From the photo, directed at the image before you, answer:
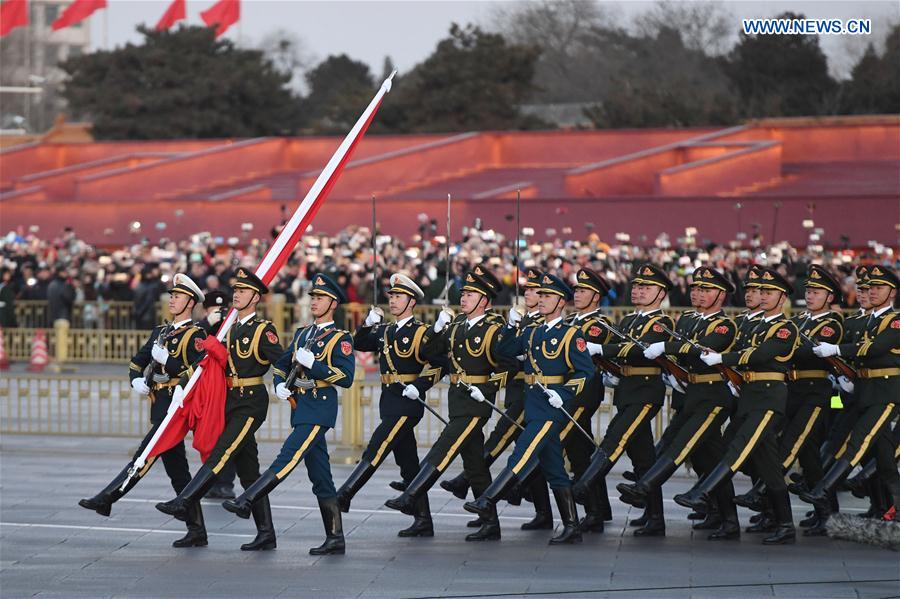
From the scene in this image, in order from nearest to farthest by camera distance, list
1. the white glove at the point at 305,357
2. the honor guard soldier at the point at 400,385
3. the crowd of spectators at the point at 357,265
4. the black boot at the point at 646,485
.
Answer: the white glove at the point at 305,357
the black boot at the point at 646,485
the honor guard soldier at the point at 400,385
the crowd of spectators at the point at 357,265

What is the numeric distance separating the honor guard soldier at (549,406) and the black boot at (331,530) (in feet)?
2.63

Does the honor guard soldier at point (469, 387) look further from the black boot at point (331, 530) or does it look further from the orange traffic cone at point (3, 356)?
the orange traffic cone at point (3, 356)

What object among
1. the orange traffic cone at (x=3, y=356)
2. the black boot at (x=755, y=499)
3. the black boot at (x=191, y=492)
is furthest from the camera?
the orange traffic cone at (x=3, y=356)

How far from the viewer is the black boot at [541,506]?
10844 mm

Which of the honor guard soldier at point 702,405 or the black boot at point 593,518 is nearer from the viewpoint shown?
the honor guard soldier at point 702,405

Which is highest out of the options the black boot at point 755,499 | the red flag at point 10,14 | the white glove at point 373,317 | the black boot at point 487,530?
the red flag at point 10,14

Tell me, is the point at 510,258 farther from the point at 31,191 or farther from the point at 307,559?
the point at 31,191

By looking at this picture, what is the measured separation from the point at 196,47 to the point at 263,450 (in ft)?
114

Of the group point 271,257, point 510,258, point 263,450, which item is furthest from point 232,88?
point 271,257

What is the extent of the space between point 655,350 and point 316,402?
216cm

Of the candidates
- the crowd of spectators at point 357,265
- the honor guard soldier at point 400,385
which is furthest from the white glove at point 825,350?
the crowd of spectators at point 357,265

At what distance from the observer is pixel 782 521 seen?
1030cm

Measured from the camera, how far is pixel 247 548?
10109 mm

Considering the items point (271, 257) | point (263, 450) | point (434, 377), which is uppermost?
point (271, 257)
